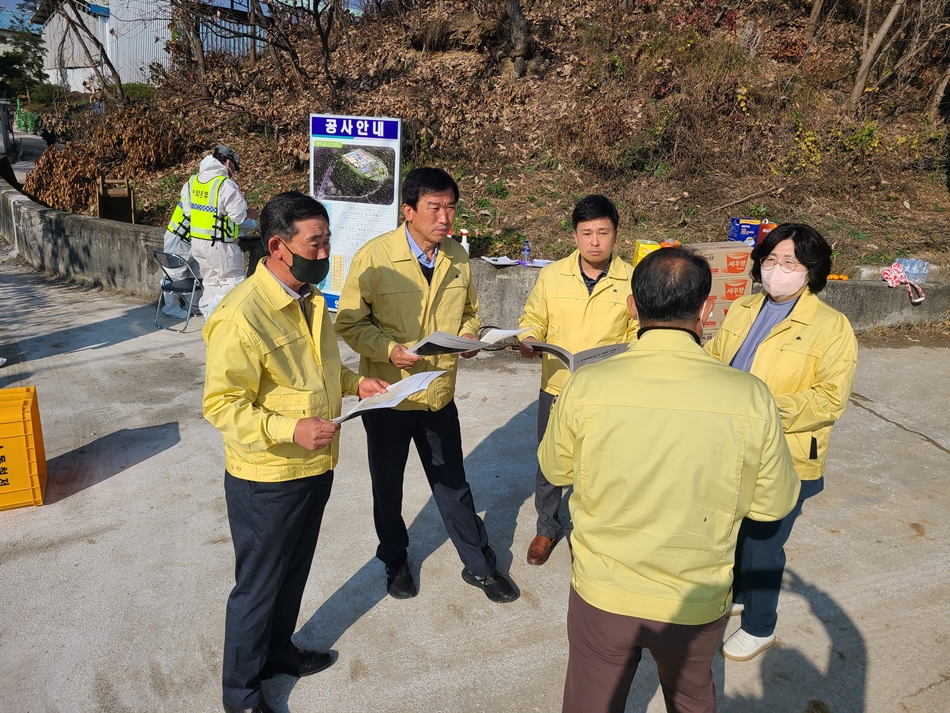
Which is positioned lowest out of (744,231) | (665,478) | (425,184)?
(665,478)

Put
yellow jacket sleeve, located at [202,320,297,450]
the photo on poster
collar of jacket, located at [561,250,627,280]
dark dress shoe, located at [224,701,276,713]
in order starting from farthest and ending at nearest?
the photo on poster
collar of jacket, located at [561,250,627,280]
dark dress shoe, located at [224,701,276,713]
yellow jacket sleeve, located at [202,320,297,450]

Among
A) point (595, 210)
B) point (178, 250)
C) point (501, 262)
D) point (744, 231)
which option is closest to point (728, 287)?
point (744, 231)

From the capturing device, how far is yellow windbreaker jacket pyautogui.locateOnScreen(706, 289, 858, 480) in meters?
2.74

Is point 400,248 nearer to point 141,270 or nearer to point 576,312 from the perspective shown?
point 576,312

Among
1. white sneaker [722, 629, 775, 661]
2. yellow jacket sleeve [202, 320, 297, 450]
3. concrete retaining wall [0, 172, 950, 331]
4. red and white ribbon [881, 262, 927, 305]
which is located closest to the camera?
yellow jacket sleeve [202, 320, 297, 450]

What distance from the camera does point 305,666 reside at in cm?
298

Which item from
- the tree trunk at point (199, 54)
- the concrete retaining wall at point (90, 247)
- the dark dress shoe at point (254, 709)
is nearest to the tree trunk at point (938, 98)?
the concrete retaining wall at point (90, 247)

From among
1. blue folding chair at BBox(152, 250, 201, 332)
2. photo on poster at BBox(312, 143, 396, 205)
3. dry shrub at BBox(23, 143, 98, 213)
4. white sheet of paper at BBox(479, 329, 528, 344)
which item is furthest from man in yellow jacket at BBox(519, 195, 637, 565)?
Answer: dry shrub at BBox(23, 143, 98, 213)

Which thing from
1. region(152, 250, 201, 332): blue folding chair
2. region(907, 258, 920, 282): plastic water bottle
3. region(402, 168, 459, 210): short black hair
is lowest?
region(152, 250, 201, 332): blue folding chair

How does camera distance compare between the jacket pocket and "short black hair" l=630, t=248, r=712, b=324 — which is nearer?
"short black hair" l=630, t=248, r=712, b=324

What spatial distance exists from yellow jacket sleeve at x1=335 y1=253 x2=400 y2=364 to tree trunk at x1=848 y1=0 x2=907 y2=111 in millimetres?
10696

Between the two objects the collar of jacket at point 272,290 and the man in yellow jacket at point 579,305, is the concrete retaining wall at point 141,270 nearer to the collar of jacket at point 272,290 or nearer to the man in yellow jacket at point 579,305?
the man in yellow jacket at point 579,305

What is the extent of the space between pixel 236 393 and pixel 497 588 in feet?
5.92

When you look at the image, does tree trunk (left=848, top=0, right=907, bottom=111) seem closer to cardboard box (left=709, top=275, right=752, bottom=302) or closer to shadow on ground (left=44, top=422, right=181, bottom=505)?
cardboard box (left=709, top=275, right=752, bottom=302)
